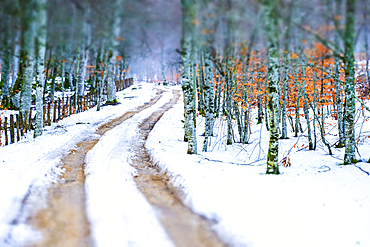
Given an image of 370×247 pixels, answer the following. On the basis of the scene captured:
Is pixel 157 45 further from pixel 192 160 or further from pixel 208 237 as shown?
pixel 208 237

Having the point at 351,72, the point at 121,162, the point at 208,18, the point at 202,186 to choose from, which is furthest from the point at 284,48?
the point at 121,162

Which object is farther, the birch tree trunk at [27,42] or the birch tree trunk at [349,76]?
the birch tree trunk at [27,42]

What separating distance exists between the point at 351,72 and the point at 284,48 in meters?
2.92

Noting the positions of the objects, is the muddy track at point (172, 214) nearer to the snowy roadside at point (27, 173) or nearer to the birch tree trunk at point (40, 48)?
the snowy roadside at point (27, 173)

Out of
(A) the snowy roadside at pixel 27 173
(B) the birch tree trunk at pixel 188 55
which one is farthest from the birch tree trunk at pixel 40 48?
(B) the birch tree trunk at pixel 188 55

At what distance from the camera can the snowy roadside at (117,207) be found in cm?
438

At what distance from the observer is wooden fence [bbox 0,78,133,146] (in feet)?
44.0

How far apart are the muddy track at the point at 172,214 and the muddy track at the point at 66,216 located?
1453 millimetres

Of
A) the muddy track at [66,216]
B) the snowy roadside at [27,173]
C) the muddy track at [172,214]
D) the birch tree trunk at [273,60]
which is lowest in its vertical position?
the muddy track at [172,214]

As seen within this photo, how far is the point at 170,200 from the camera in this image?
240 inches

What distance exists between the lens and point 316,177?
8.06 m

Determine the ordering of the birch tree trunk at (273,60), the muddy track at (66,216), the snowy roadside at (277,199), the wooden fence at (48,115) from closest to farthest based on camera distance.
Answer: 1. the muddy track at (66,216)
2. the snowy roadside at (277,199)
3. the birch tree trunk at (273,60)
4. the wooden fence at (48,115)

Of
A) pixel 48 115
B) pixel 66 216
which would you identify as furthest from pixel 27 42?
pixel 66 216

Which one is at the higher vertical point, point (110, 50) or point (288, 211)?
point (110, 50)
